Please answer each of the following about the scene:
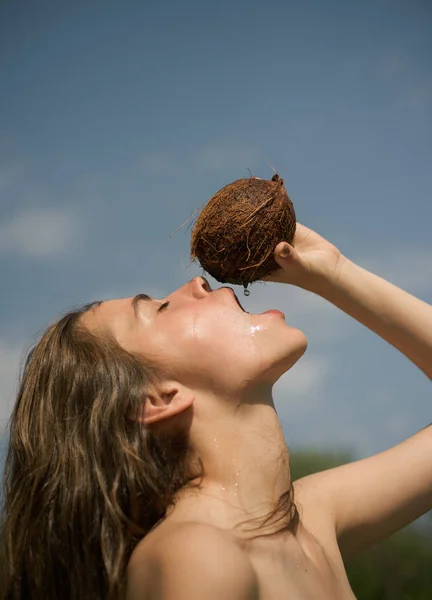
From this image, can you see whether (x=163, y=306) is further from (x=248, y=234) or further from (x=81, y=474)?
(x=81, y=474)

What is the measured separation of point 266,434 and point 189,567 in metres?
0.68

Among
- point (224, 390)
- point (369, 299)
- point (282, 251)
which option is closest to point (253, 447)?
point (224, 390)

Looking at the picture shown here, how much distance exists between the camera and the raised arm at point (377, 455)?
2.95 m

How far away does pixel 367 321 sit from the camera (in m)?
3.26

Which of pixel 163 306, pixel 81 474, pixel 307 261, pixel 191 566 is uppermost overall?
pixel 307 261

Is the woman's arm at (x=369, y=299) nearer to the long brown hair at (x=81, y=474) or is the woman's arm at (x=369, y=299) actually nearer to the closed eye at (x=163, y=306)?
the closed eye at (x=163, y=306)

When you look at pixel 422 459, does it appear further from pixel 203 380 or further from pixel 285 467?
pixel 203 380

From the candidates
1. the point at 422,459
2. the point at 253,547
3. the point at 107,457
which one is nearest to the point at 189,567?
the point at 253,547

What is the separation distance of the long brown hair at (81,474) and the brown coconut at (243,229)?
21.7 inches

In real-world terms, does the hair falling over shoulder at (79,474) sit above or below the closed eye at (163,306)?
below

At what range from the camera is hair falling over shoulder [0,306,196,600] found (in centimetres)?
240

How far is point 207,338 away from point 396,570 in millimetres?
4093

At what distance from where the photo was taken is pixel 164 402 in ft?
8.80

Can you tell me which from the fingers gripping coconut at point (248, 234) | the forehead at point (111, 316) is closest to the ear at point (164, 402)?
the forehead at point (111, 316)
